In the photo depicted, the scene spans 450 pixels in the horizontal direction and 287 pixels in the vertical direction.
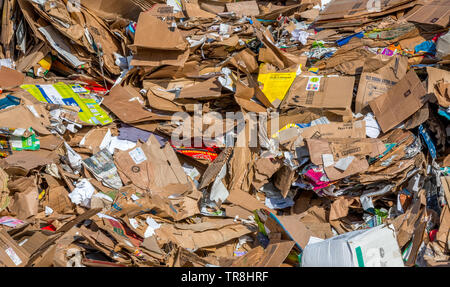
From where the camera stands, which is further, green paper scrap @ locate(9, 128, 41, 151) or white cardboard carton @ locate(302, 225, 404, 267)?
green paper scrap @ locate(9, 128, 41, 151)

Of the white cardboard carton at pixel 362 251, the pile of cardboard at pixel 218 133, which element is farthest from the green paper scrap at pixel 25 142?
the white cardboard carton at pixel 362 251

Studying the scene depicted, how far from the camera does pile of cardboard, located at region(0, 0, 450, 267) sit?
2574 mm

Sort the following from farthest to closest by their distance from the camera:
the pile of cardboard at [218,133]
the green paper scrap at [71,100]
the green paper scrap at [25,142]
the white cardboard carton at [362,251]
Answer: the green paper scrap at [71,100] → the green paper scrap at [25,142] → the pile of cardboard at [218,133] → the white cardboard carton at [362,251]

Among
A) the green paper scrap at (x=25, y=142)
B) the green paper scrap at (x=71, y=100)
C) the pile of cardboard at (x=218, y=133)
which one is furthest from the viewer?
the green paper scrap at (x=71, y=100)

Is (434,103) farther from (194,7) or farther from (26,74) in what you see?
(26,74)

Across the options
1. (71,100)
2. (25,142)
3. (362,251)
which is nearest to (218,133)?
(71,100)

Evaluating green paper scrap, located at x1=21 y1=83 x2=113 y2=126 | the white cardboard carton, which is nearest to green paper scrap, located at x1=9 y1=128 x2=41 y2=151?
green paper scrap, located at x1=21 y1=83 x2=113 y2=126

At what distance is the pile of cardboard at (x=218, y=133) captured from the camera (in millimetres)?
2574

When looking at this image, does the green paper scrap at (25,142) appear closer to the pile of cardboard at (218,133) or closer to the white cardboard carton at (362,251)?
the pile of cardboard at (218,133)

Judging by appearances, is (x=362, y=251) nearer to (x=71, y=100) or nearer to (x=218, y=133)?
(x=218, y=133)

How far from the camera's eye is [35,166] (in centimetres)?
293

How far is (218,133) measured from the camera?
3305 mm

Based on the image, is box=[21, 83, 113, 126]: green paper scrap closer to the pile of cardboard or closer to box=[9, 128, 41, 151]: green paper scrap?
the pile of cardboard

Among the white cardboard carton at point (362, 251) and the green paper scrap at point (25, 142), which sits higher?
the white cardboard carton at point (362, 251)
